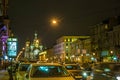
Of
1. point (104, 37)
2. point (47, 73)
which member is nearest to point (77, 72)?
point (47, 73)

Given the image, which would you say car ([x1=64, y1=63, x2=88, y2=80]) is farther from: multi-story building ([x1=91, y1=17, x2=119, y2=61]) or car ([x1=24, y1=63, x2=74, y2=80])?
multi-story building ([x1=91, y1=17, x2=119, y2=61])

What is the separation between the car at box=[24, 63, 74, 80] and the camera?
15.7 m

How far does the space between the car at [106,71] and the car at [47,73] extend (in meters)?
3.23

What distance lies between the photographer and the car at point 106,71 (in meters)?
18.8

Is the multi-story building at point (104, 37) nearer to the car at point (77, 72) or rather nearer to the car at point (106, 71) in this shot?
the car at point (77, 72)

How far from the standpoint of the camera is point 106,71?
20234 mm

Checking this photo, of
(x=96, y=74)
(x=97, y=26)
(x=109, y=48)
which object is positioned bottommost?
(x=96, y=74)

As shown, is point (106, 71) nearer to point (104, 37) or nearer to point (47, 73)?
point (47, 73)

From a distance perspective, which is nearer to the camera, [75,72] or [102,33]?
[75,72]

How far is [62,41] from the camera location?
197 m

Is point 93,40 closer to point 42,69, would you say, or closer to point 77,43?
point 77,43

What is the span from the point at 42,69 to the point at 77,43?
450 feet

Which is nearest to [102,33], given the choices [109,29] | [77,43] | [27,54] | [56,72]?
[109,29]

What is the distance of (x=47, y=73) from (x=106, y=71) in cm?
503
